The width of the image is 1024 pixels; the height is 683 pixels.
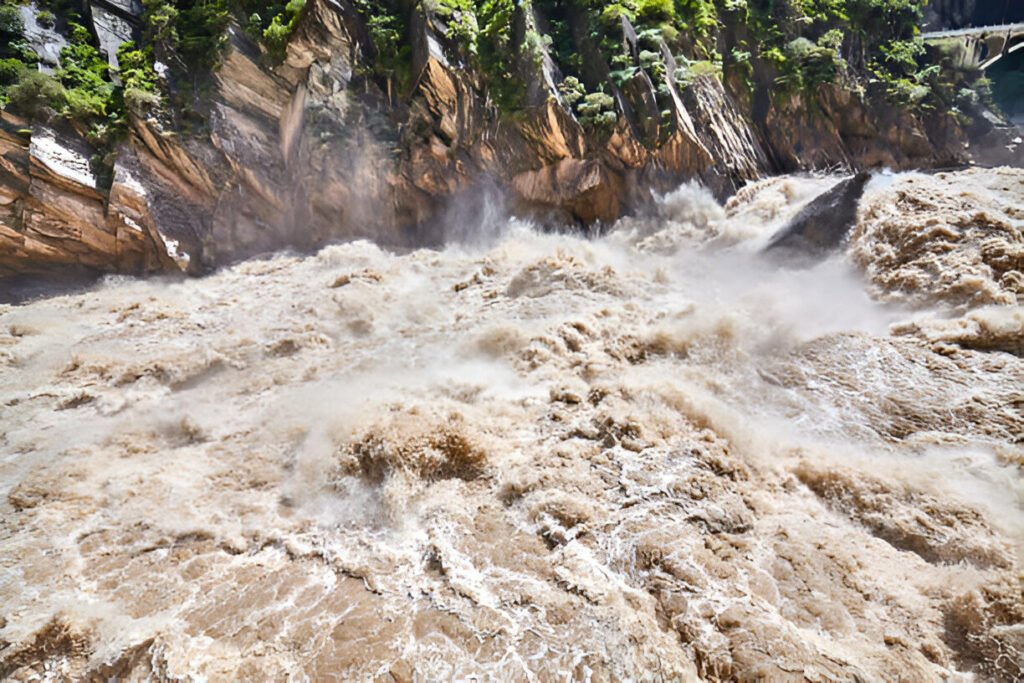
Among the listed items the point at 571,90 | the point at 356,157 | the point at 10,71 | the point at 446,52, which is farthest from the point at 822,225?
the point at 10,71

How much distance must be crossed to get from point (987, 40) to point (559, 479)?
94.1 feet

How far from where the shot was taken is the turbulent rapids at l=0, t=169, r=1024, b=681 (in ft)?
11.9

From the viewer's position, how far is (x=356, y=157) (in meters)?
13.2

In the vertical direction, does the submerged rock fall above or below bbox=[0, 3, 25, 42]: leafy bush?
below

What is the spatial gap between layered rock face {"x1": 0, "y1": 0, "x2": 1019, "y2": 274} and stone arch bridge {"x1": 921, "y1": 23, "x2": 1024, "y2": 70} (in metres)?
13.7

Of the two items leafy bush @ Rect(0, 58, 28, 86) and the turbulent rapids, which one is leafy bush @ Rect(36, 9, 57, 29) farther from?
the turbulent rapids

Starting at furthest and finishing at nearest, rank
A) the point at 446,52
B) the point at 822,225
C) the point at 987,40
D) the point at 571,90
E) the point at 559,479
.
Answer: the point at 987,40, the point at 571,90, the point at 446,52, the point at 822,225, the point at 559,479

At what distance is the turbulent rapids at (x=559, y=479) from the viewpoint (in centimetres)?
363

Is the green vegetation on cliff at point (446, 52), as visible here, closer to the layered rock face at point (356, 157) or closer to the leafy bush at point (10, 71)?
the leafy bush at point (10, 71)

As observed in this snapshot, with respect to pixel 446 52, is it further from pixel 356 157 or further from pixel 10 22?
pixel 10 22

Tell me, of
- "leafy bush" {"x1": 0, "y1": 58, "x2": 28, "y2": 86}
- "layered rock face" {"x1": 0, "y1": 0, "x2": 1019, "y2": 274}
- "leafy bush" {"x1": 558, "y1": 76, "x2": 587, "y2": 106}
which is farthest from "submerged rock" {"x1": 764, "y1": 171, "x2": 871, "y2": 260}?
"leafy bush" {"x1": 0, "y1": 58, "x2": 28, "y2": 86}

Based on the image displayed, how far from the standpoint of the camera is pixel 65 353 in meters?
8.86

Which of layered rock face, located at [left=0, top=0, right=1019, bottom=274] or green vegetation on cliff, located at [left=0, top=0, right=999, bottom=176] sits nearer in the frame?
green vegetation on cliff, located at [left=0, top=0, right=999, bottom=176]

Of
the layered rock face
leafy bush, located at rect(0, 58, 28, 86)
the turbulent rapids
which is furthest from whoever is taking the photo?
the layered rock face
